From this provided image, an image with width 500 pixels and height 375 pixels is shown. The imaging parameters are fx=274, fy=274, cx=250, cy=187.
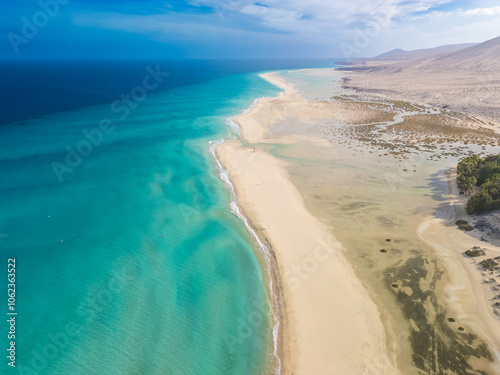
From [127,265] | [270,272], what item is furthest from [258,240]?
[127,265]

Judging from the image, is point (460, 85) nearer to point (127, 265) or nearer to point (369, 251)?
point (369, 251)

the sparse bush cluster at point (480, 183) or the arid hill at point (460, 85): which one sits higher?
the arid hill at point (460, 85)

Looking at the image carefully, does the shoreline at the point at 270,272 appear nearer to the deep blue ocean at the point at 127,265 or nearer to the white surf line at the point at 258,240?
the white surf line at the point at 258,240

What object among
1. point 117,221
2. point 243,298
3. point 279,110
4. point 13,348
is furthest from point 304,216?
point 279,110

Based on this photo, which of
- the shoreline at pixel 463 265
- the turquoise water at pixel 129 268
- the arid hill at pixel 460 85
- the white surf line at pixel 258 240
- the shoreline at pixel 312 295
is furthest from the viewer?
the arid hill at pixel 460 85

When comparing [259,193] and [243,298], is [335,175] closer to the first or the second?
[259,193]

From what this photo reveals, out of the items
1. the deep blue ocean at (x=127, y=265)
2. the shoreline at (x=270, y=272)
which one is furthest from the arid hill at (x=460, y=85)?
the deep blue ocean at (x=127, y=265)

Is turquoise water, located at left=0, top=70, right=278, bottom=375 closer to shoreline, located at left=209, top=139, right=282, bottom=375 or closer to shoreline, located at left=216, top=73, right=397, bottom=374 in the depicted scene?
shoreline, located at left=209, top=139, right=282, bottom=375
